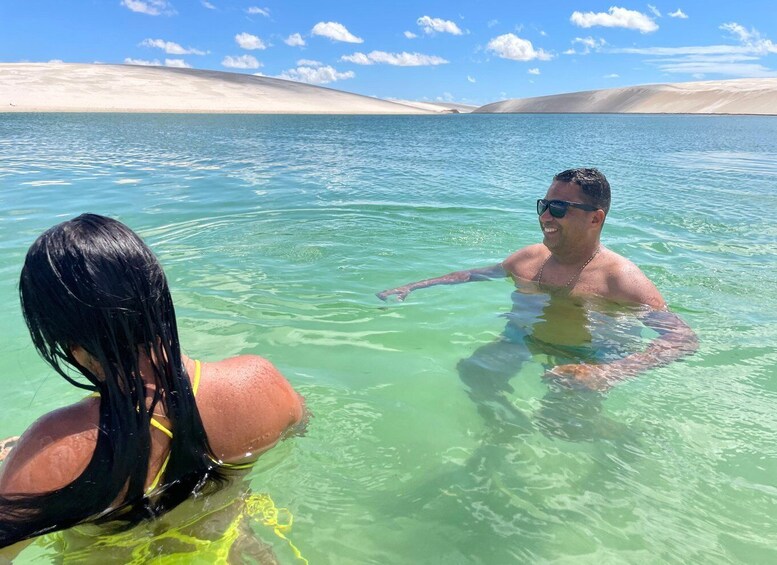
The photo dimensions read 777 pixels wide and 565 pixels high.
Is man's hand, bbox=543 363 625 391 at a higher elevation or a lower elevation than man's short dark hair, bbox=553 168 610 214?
lower

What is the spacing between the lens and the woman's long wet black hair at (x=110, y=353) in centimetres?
124

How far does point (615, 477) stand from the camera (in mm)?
2635

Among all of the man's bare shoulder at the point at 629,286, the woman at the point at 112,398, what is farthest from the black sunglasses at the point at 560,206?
the woman at the point at 112,398

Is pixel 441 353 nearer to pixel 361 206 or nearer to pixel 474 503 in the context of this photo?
pixel 474 503

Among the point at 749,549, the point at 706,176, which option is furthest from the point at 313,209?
the point at 706,176

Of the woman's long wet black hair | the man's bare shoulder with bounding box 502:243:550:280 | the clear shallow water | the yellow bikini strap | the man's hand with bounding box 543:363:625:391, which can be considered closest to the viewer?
the woman's long wet black hair

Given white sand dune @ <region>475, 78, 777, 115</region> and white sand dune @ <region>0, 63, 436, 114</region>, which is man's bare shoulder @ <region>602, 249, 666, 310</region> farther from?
white sand dune @ <region>475, 78, 777, 115</region>

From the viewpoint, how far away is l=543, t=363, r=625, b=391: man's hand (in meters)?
3.12

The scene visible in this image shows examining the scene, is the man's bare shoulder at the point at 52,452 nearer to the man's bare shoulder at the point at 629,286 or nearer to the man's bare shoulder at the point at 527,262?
the man's bare shoulder at the point at 629,286

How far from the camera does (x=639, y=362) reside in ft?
10.8

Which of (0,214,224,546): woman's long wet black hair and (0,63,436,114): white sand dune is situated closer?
(0,214,224,546): woman's long wet black hair

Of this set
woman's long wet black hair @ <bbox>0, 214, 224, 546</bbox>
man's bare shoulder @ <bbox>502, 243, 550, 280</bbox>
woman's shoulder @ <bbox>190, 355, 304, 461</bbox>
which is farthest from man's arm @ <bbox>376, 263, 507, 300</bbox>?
woman's long wet black hair @ <bbox>0, 214, 224, 546</bbox>

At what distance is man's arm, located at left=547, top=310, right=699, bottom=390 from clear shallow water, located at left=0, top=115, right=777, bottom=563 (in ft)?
0.52

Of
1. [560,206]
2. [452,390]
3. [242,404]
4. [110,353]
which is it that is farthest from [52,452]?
[560,206]
